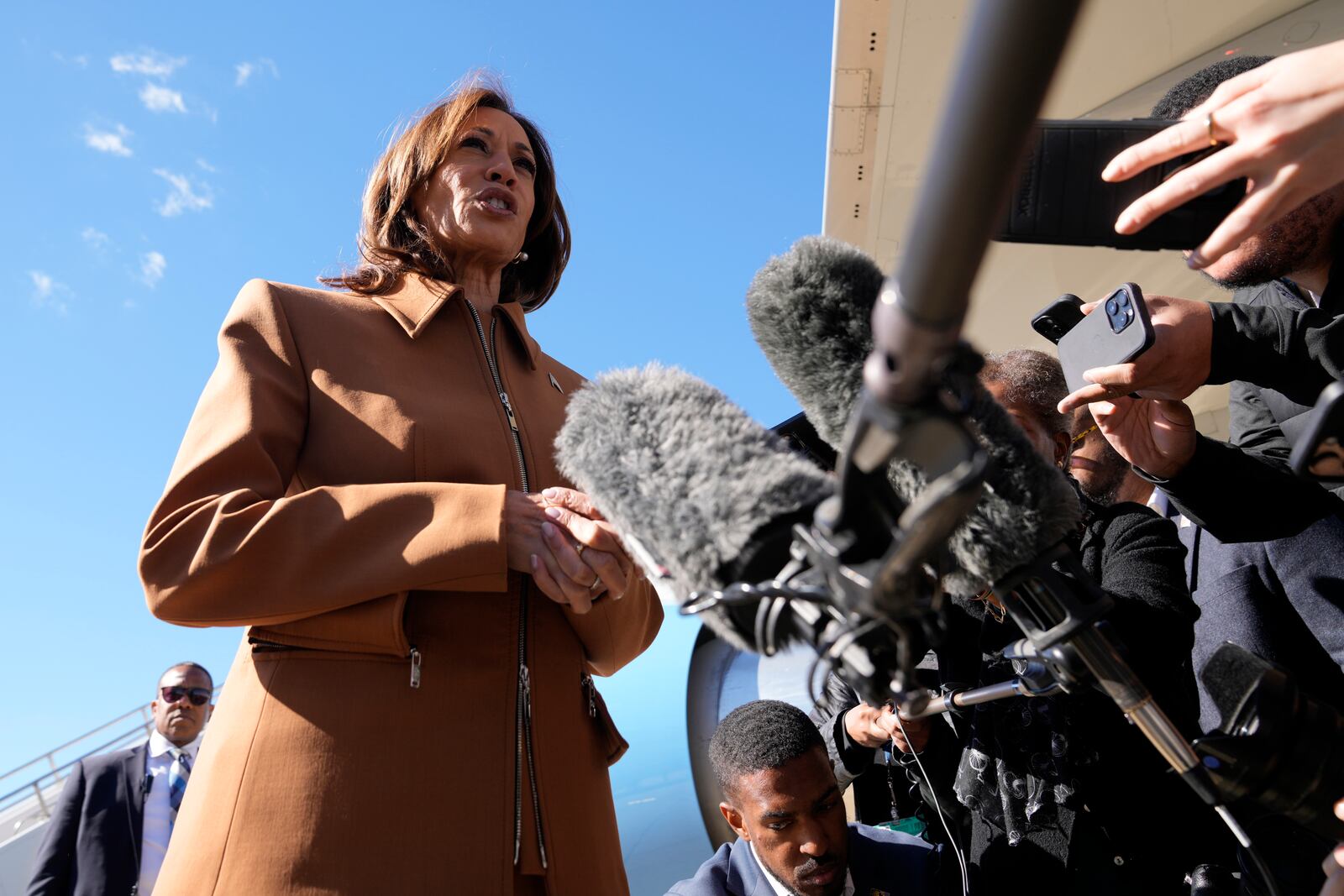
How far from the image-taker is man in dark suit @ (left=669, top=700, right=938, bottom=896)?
2.77 meters

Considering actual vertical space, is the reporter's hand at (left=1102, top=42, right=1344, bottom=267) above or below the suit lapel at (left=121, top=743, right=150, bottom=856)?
below

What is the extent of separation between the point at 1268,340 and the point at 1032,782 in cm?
117

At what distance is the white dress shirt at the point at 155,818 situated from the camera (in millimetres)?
4477

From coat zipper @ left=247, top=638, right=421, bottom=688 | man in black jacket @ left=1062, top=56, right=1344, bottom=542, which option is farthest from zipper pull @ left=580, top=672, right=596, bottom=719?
man in black jacket @ left=1062, top=56, right=1344, bottom=542

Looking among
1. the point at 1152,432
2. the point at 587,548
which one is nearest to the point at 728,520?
the point at 587,548

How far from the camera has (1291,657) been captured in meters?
1.99

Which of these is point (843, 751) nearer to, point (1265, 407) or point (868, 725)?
point (868, 725)

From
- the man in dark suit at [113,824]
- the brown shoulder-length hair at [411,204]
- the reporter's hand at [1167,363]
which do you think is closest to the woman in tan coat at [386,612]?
the brown shoulder-length hair at [411,204]

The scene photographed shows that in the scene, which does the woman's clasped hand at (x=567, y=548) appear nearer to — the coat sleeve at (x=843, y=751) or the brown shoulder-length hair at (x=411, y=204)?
the brown shoulder-length hair at (x=411, y=204)

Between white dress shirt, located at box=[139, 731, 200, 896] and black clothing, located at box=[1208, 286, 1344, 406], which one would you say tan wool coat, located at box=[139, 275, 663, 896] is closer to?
black clothing, located at box=[1208, 286, 1344, 406]

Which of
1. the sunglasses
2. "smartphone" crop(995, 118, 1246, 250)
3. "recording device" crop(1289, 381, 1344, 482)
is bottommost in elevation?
"recording device" crop(1289, 381, 1344, 482)

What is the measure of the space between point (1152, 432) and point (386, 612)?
143 centimetres

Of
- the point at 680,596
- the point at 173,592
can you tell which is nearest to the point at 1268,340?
the point at 680,596

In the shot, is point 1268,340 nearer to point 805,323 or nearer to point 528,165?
point 805,323
